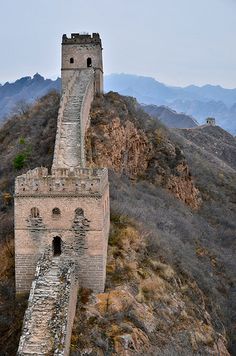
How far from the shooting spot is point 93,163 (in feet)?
104

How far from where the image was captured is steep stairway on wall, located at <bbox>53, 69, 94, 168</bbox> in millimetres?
26469

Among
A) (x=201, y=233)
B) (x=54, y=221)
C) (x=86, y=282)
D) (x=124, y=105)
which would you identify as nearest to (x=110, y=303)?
(x=86, y=282)

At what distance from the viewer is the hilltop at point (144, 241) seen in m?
18.2

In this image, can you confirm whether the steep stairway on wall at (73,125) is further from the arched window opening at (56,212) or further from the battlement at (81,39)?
the arched window opening at (56,212)

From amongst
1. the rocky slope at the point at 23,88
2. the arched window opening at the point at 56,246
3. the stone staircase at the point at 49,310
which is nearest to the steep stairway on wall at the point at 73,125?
the arched window opening at the point at 56,246

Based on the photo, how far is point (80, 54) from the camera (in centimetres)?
3866

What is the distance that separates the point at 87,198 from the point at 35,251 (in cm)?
259

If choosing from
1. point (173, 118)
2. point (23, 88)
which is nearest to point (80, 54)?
point (173, 118)

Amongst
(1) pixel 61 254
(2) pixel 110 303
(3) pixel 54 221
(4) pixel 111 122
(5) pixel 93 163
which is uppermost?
(4) pixel 111 122

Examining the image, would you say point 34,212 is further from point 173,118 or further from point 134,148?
point 173,118

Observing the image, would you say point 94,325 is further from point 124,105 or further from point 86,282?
point 124,105

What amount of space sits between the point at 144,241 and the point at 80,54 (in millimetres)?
19308

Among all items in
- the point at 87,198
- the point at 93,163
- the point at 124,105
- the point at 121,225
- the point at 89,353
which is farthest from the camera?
the point at 124,105

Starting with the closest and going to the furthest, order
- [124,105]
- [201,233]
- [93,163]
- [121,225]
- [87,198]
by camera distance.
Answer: [87,198]
[121,225]
[93,163]
[201,233]
[124,105]
